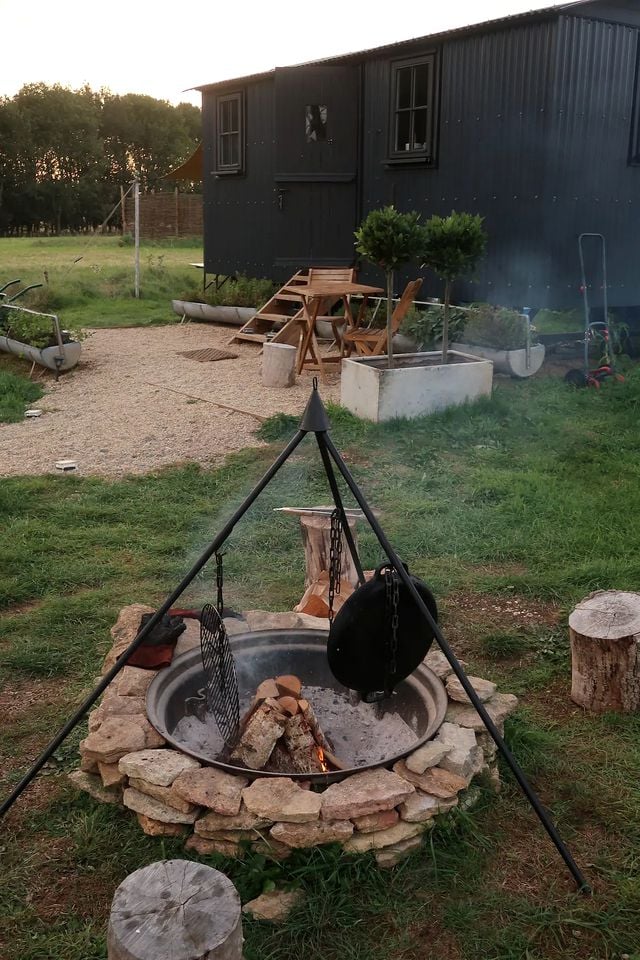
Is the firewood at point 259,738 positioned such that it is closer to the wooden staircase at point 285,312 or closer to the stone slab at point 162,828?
the stone slab at point 162,828

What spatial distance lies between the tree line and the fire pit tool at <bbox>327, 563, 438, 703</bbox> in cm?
3766

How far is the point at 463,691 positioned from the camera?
12.3 feet

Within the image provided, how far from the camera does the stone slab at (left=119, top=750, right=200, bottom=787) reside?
3.19 metres

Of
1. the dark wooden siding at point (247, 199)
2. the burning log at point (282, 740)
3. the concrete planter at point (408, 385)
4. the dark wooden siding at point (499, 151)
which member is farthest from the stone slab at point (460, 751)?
the dark wooden siding at point (247, 199)

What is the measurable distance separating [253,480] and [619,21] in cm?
738

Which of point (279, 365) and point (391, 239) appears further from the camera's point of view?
point (279, 365)

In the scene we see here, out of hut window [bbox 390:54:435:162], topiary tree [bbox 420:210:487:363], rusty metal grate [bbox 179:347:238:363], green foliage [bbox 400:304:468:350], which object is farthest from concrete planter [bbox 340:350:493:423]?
hut window [bbox 390:54:435:162]

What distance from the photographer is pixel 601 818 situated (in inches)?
134

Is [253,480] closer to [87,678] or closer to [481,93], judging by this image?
[87,678]

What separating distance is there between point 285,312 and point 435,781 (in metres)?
11.4

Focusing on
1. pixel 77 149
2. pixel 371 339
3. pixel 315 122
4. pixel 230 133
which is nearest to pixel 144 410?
pixel 371 339

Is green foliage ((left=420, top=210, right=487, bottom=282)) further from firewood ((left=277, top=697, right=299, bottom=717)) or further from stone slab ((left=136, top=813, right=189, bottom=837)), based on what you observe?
stone slab ((left=136, top=813, right=189, bottom=837))

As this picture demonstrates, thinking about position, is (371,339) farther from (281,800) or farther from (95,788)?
(281,800)

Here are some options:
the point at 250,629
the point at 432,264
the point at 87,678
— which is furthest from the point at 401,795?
the point at 432,264
